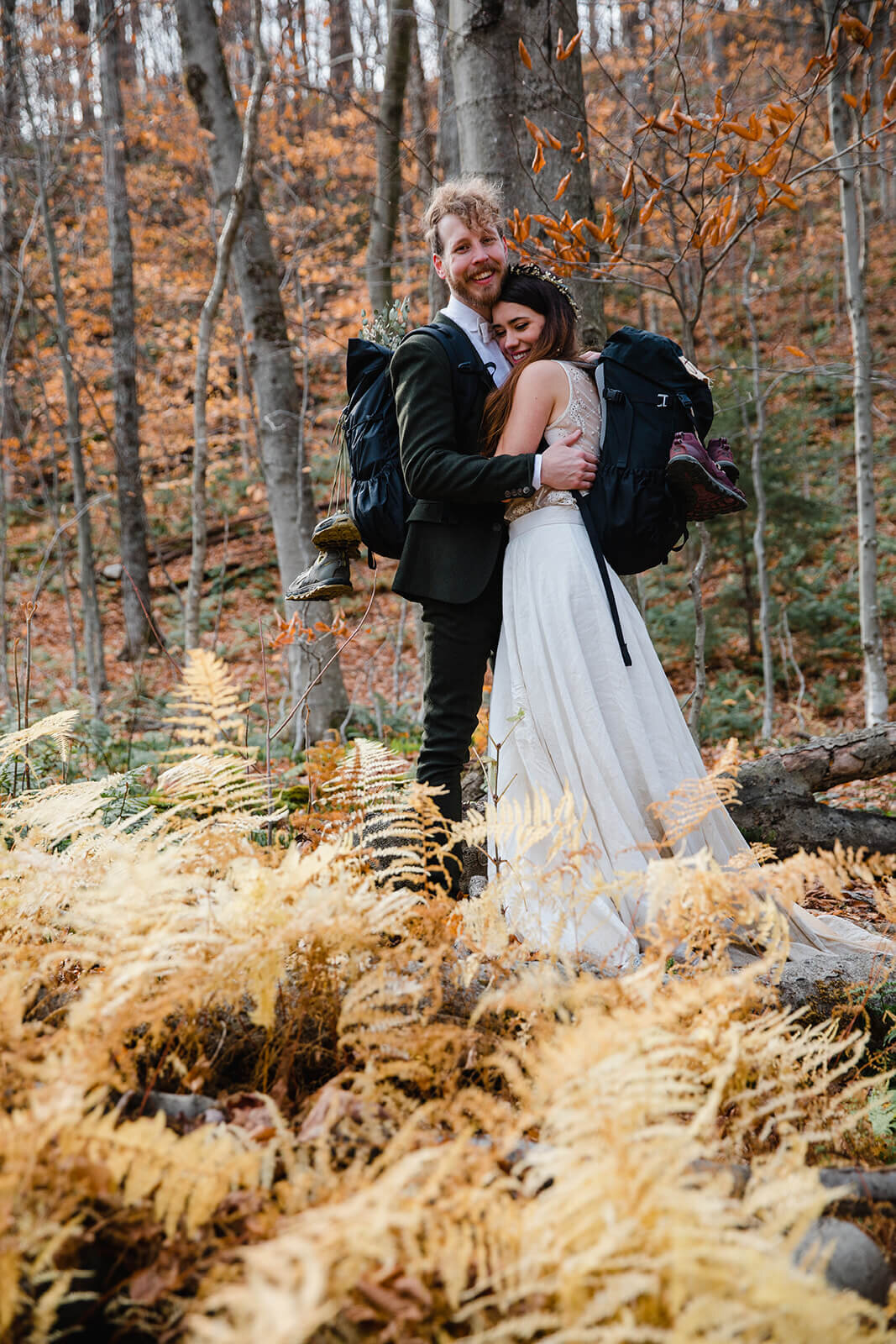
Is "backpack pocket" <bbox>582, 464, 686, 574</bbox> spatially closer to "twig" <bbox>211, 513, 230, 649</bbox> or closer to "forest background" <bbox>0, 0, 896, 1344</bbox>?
"forest background" <bbox>0, 0, 896, 1344</bbox>

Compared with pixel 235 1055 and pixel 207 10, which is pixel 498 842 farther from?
pixel 207 10

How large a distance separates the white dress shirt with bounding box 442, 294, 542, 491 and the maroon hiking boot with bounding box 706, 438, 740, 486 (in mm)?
793

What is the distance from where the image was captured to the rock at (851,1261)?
1.25 m

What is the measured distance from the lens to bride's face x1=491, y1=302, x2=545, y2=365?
2.94 meters

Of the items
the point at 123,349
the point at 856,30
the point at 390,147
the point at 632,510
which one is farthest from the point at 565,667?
the point at 123,349

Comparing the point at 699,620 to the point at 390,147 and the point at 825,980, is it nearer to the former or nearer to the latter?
the point at 825,980

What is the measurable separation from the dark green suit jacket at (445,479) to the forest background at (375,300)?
0.78 metres

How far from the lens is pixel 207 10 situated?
21.2 feet

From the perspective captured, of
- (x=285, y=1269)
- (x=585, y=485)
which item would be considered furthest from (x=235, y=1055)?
(x=585, y=485)

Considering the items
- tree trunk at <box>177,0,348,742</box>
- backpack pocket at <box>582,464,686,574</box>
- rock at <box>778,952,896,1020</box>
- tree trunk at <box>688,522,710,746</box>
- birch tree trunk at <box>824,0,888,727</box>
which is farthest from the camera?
tree trunk at <box>177,0,348,742</box>

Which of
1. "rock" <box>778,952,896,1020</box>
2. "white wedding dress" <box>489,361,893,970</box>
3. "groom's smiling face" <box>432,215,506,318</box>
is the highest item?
"groom's smiling face" <box>432,215,506,318</box>

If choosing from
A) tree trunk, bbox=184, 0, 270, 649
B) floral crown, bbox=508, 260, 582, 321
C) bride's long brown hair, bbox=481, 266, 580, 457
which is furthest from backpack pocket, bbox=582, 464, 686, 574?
tree trunk, bbox=184, 0, 270, 649

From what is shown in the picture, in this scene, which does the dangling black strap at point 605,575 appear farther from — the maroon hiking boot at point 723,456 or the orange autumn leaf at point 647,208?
the orange autumn leaf at point 647,208

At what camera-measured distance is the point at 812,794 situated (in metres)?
4.01
